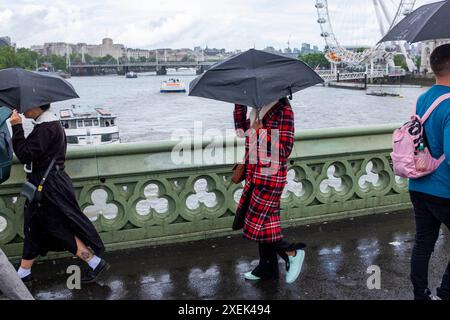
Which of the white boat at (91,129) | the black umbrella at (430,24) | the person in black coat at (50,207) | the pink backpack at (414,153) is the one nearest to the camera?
the pink backpack at (414,153)

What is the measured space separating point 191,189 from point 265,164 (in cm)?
134

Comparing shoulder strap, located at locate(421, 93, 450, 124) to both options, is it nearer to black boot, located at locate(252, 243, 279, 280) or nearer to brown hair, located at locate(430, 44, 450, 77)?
brown hair, located at locate(430, 44, 450, 77)

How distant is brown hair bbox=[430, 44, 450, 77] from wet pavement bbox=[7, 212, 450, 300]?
4.94 feet

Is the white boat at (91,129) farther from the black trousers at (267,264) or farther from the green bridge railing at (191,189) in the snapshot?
the black trousers at (267,264)

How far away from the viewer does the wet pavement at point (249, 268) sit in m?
3.90

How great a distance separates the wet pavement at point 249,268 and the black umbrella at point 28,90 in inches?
52.3

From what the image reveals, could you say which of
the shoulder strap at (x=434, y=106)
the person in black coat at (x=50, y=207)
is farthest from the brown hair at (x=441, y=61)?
the person in black coat at (x=50, y=207)

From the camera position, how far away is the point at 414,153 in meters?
3.28

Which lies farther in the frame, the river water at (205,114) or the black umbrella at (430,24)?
the river water at (205,114)

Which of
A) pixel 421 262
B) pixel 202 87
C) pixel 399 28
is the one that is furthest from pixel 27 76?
pixel 421 262

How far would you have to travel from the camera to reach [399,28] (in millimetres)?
3939

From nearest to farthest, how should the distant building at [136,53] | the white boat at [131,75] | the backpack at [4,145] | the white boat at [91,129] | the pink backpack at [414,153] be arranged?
the pink backpack at [414,153] < the backpack at [4,145] < the white boat at [91,129] < the white boat at [131,75] < the distant building at [136,53]

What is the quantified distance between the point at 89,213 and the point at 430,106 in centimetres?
323
